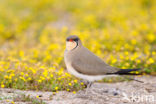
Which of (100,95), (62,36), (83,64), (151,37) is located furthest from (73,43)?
(62,36)

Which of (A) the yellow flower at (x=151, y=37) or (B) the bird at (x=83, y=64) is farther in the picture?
(A) the yellow flower at (x=151, y=37)

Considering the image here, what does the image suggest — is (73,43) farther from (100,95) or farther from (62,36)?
(62,36)

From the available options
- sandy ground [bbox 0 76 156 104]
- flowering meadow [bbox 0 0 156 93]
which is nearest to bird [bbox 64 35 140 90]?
sandy ground [bbox 0 76 156 104]

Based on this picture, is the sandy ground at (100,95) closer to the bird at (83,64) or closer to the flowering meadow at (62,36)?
the flowering meadow at (62,36)

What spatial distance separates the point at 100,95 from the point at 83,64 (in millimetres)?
663

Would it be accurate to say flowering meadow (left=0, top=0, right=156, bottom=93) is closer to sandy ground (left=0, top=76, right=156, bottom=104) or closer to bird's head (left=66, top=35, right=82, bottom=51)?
sandy ground (left=0, top=76, right=156, bottom=104)

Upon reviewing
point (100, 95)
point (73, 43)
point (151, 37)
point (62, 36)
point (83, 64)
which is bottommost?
point (100, 95)

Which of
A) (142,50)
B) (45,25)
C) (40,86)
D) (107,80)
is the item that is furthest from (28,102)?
(45,25)

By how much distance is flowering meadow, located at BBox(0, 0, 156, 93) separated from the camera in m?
5.36

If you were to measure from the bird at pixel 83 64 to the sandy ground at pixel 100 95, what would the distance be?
0.36m

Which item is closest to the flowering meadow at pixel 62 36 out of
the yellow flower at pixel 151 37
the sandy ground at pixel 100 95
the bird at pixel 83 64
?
the yellow flower at pixel 151 37

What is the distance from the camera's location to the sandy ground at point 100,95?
4477 mm

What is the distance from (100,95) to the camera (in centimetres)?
478

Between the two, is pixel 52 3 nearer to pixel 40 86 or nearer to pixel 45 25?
pixel 45 25
